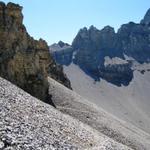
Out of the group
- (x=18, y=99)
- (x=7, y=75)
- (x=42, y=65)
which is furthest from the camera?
(x=42, y=65)

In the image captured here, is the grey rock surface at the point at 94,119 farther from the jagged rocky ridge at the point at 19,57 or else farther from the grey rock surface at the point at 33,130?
the grey rock surface at the point at 33,130

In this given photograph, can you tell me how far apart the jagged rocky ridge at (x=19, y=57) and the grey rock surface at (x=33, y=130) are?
19713 millimetres

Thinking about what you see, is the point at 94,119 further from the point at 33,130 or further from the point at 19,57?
the point at 33,130

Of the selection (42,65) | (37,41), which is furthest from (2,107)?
(37,41)

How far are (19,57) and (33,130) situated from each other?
40721 mm

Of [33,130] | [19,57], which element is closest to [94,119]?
[19,57]

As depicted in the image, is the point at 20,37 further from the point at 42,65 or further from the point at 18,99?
the point at 18,99

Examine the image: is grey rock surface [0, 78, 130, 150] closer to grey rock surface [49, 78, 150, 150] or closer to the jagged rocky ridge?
grey rock surface [49, 78, 150, 150]

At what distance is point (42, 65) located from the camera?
293 ft

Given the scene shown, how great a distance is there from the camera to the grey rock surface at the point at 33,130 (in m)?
35.1

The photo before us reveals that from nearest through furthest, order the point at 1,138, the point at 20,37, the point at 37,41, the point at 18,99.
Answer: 1. the point at 1,138
2. the point at 18,99
3. the point at 20,37
4. the point at 37,41

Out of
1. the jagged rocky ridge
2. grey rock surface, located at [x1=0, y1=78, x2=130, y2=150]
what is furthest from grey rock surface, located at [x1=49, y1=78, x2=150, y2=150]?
grey rock surface, located at [x1=0, y1=78, x2=130, y2=150]

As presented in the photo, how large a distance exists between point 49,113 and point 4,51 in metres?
26.1

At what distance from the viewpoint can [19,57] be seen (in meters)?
79.8
